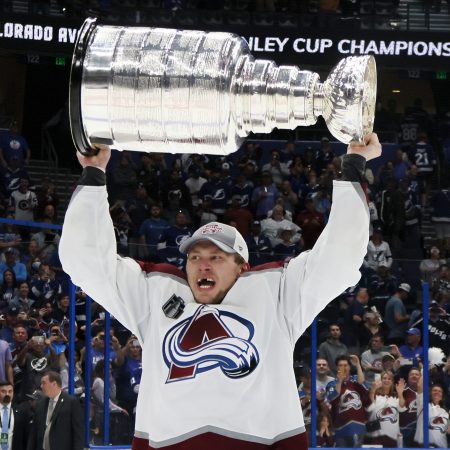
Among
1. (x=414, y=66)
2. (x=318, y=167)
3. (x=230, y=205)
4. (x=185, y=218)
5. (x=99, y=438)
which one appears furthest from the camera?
(x=414, y=66)

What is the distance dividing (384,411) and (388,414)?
47 mm

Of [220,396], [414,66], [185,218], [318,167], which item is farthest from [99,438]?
[414,66]

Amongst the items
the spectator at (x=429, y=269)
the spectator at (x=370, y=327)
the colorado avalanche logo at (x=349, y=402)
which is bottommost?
the colorado avalanche logo at (x=349, y=402)

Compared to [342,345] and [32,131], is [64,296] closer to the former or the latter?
[342,345]

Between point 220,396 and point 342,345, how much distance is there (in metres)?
3.61

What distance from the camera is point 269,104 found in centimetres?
341

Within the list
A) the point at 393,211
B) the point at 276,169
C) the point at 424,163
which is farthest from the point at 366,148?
the point at 424,163

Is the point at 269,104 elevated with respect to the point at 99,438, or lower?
elevated

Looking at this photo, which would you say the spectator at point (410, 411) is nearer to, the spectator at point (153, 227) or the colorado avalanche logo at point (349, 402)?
the colorado avalanche logo at point (349, 402)

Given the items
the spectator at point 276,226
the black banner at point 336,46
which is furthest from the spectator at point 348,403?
the black banner at point 336,46

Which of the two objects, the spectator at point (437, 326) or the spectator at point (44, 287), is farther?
the spectator at point (437, 326)

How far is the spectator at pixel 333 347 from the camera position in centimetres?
718

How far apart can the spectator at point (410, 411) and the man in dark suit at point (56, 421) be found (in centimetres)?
188

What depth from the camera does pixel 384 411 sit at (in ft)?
23.4
